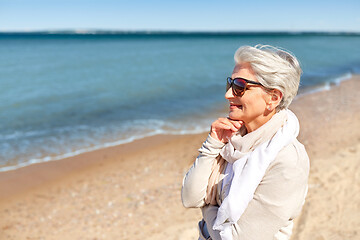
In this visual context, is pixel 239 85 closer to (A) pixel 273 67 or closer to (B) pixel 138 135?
(A) pixel 273 67

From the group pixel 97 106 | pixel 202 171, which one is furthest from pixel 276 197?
pixel 97 106

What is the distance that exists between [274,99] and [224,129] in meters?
0.36

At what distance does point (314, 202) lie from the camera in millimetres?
5426

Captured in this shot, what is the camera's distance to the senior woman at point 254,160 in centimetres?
185

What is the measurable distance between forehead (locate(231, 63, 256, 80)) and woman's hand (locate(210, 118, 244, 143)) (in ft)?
0.94

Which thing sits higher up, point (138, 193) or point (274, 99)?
point (274, 99)

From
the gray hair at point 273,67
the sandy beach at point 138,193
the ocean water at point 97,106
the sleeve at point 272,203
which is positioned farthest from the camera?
the ocean water at point 97,106

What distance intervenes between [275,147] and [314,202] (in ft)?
13.5

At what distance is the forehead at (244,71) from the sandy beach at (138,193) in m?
3.30

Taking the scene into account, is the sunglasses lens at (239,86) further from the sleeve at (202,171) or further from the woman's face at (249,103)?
the sleeve at (202,171)

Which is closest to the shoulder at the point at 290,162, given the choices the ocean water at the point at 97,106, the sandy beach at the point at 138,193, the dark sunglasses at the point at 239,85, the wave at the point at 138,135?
the dark sunglasses at the point at 239,85

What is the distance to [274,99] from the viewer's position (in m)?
2.05

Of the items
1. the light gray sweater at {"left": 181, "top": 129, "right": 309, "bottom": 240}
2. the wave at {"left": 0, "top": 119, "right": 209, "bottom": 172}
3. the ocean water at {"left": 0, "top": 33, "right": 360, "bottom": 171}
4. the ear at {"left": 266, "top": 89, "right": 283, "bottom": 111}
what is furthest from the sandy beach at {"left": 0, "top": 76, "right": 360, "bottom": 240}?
the ear at {"left": 266, "top": 89, "right": 283, "bottom": 111}

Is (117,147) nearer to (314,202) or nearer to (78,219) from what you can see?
(78,219)
